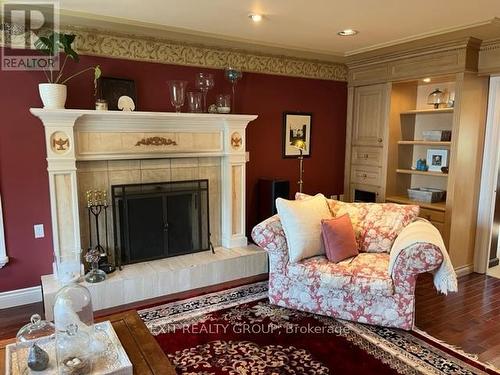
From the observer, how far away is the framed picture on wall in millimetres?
4574

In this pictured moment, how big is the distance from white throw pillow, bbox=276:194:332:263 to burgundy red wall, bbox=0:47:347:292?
1253 millimetres

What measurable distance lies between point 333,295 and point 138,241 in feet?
6.13

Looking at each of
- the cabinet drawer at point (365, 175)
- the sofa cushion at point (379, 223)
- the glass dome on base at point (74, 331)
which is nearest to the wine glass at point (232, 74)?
the sofa cushion at point (379, 223)

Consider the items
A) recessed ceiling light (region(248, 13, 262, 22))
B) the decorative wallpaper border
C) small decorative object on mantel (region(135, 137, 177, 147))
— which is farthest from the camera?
small decorative object on mantel (region(135, 137, 177, 147))

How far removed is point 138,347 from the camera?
188cm

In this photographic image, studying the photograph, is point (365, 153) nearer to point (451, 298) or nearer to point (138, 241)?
point (451, 298)

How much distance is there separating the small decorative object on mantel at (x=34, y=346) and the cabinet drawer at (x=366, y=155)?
383 cm

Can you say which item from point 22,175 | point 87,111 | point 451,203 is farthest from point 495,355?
point 22,175

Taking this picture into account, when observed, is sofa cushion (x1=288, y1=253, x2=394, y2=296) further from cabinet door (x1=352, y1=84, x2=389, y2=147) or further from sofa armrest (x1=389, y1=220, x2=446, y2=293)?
cabinet door (x1=352, y1=84, x2=389, y2=147)

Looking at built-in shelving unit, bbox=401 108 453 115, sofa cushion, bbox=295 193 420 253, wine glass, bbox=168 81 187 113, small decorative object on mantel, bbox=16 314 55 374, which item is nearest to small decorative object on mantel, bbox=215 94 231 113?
wine glass, bbox=168 81 187 113

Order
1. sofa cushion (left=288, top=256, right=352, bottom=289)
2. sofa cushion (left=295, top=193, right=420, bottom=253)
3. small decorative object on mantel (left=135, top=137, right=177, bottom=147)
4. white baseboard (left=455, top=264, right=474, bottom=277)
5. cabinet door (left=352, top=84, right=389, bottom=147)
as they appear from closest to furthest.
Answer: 1. sofa cushion (left=288, top=256, right=352, bottom=289)
2. sofa cushion (left=295, top=193, right=420, bottom=253)
3. small decorative object on mantel (left=135, top=137, right=177, bottom=147)
4. white baseboard (left=455, top=264, right=474, bottom=277)
5. cabinet door (left=352, top=84, right=389, bottom=147)

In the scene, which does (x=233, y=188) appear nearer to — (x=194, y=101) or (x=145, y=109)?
(x=194, y=101)

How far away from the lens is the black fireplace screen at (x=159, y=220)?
11.8ft

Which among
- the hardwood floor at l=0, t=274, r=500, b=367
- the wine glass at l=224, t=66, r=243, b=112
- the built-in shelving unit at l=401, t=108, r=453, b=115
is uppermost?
the wine glass at l=224, t=66, r=243, b=112
